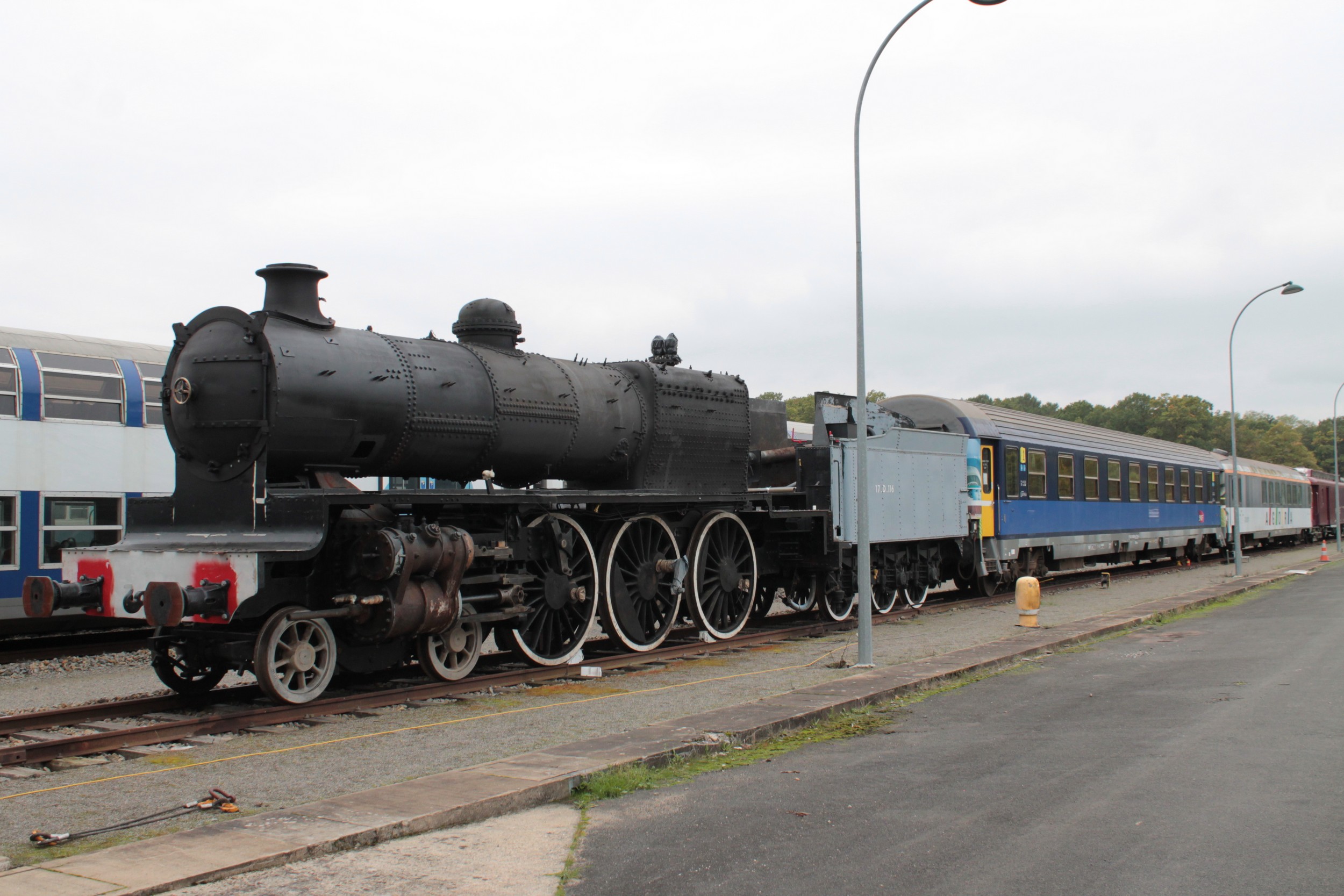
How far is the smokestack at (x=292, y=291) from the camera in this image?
9172 millimetres

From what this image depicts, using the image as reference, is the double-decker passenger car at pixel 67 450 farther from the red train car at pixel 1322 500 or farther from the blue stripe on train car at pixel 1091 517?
the red train car at pixel 1322 500

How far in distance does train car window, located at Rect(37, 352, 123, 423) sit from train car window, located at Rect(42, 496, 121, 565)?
3.31 ft

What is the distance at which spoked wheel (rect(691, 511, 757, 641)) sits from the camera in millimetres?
12695

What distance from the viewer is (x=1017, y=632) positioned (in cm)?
1368

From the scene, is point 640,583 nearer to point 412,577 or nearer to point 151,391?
point 412,577

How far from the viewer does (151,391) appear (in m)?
14.2

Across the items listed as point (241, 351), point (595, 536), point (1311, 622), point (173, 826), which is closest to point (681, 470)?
point (595, 536)

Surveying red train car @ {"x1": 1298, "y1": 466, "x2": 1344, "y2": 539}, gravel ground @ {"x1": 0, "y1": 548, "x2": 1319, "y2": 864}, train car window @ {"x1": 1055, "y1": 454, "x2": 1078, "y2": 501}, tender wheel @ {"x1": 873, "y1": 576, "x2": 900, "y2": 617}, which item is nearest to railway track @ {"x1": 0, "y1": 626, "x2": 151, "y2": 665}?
gravel ground @ {"x1": 0, "y1": 548, "x2": 1319, "y2": 864}

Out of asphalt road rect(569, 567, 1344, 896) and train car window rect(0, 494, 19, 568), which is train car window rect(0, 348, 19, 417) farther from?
asphalt road rect(569, 567, 1344, 896)

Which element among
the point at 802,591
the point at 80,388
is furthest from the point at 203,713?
the point at 802,591

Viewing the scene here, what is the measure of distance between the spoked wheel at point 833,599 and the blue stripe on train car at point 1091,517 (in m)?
5.17

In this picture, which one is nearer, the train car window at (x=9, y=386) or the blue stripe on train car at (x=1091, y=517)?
the train car window at (x=9, y=386)

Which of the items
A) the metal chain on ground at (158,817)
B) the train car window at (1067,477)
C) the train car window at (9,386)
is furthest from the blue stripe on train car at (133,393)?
the train car window at (1067,477)

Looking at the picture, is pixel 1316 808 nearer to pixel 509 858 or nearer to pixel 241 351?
pixel 509 858
